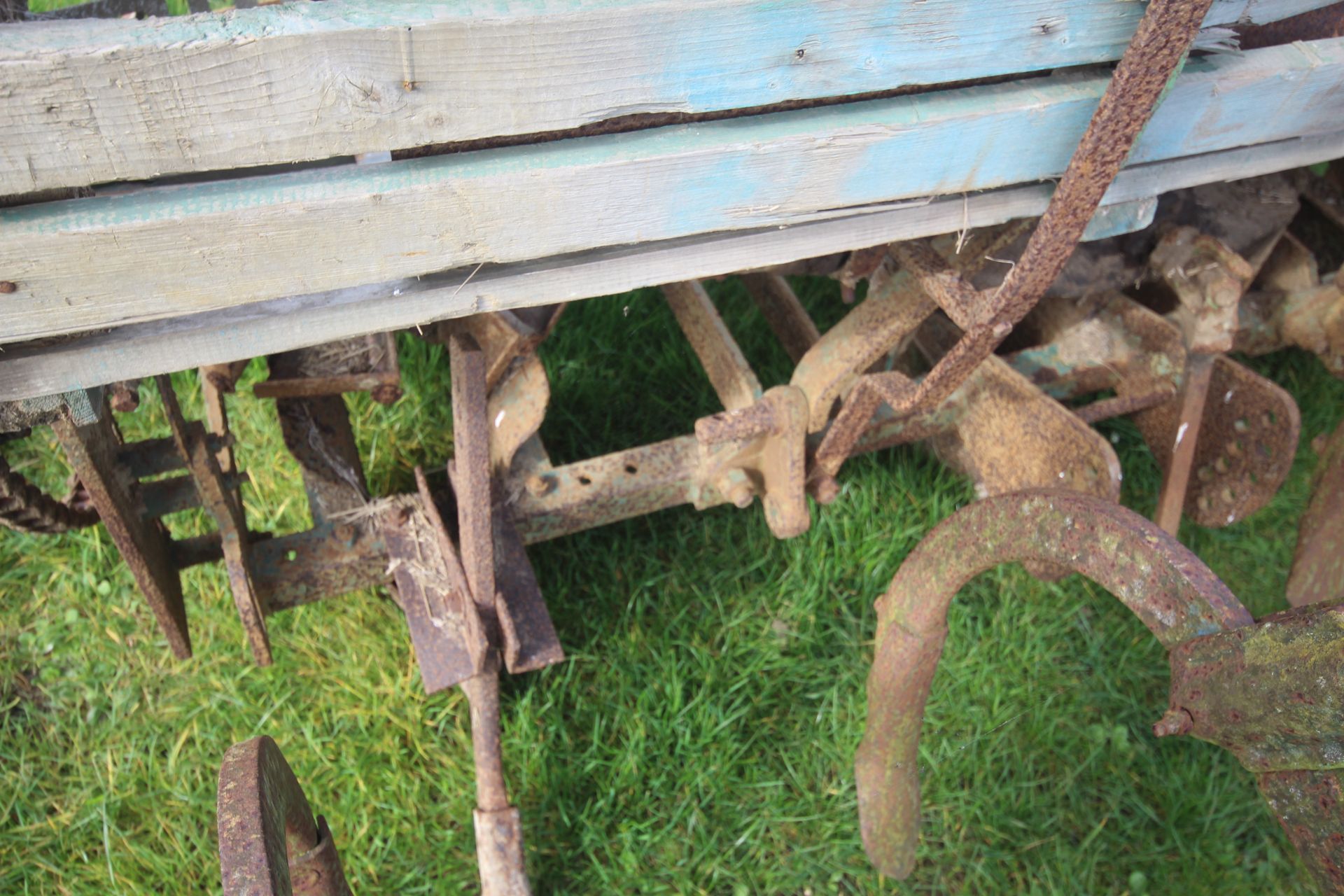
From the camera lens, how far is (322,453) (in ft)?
7.95

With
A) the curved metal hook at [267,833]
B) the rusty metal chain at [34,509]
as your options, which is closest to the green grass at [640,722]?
the rusty metal chain at [34,509]

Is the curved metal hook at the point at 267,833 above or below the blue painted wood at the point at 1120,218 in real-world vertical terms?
below

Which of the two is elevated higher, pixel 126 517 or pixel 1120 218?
pixel 1120 218

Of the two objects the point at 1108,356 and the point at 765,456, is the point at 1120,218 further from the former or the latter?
the point at 765,456

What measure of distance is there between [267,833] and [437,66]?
1080mm

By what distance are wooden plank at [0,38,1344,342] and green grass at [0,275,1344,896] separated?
4.51 ft

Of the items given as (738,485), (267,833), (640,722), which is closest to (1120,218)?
(738,485)

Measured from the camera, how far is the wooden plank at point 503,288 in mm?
1601

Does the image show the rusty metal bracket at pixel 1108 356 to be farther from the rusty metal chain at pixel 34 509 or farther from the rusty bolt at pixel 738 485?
the rusty metal chain at pixel 34 509

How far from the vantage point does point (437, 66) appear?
1.40m

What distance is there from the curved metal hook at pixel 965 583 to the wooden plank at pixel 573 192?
0.65m

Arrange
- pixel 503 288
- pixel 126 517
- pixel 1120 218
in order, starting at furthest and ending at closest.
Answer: pixel 1120 218 → pixel 126 517 → pixel 503 288

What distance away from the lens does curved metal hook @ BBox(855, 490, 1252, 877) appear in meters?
1.45

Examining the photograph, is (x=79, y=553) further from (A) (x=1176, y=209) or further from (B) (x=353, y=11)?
(A) (x=1176, y=209)
